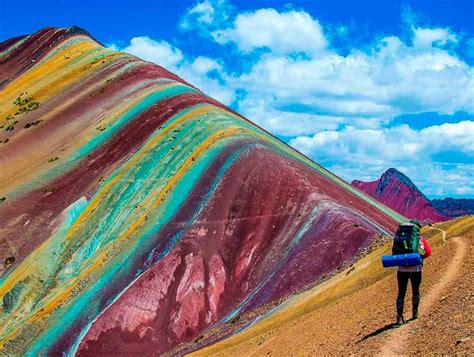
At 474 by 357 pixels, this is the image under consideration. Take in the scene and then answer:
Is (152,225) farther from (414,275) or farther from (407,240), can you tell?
(407,240)

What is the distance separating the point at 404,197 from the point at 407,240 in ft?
322

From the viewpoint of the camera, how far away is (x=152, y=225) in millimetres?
41781

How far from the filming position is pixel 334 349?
16.4 metres

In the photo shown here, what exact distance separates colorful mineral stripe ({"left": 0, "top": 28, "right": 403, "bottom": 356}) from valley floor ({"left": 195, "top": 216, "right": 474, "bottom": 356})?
22.6 feet

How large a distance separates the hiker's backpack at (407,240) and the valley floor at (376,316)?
1925 mm

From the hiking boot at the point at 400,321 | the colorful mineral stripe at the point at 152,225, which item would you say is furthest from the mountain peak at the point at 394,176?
the hiking boot at the point at 400,321

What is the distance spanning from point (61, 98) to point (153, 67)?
11.4 m

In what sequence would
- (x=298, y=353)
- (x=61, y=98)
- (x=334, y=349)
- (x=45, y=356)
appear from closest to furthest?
(x=334, y=349) < (x=298, y=353) < (x=45, y=356) < (x=61, y=98)

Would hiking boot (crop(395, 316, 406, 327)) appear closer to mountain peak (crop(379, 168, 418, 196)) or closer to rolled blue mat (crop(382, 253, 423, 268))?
rolled blue mat (crop(382, 253, 423, 268))

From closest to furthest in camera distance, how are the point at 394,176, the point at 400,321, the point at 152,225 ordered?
the point at 400,321 → the point at 152,225 → the point at 394,176

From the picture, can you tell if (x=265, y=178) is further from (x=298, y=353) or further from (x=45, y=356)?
(x=298, y=353)

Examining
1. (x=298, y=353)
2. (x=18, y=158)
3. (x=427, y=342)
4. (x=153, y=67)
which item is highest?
(x=153, y=67)

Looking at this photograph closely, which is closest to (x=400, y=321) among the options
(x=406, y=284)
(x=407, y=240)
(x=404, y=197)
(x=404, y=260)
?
(x=406, y=284)

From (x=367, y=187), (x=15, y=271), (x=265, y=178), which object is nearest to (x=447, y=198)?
(x=367, y=187)
